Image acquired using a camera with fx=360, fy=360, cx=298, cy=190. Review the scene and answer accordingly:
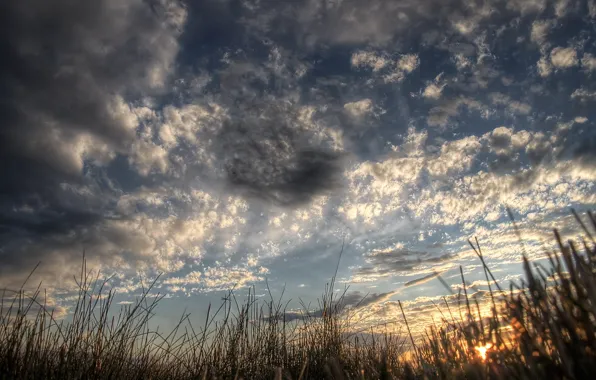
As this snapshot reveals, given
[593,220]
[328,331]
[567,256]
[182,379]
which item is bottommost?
[182,379]

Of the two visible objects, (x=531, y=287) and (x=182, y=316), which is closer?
(x=531, y=287)

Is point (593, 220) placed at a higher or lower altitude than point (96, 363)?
higher

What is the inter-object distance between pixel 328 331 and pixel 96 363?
637cm

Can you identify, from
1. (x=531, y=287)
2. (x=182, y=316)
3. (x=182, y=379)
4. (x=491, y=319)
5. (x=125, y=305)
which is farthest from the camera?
(x=182, y=379)

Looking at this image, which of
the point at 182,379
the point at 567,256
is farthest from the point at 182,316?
the point at 567,256

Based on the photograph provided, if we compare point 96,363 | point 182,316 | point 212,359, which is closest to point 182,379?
point 212,359

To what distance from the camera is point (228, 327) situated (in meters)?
9.48

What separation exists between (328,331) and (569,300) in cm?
948

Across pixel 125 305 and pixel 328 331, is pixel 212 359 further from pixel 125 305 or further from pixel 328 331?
pixel 328 331

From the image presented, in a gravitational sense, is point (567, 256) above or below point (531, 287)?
above

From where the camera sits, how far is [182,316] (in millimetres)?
8156

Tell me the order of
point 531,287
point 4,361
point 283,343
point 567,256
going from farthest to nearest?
point 283,343, point 4,361, point 531,287, point 567,256

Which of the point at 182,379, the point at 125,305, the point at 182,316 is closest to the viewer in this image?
A: the point at 125,305

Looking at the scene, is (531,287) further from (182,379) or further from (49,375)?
(182,379)
